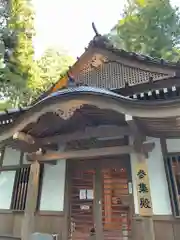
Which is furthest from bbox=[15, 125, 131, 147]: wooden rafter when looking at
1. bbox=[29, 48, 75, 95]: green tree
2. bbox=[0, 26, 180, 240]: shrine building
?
bbox=[29, 48, 75, 95]: green tree

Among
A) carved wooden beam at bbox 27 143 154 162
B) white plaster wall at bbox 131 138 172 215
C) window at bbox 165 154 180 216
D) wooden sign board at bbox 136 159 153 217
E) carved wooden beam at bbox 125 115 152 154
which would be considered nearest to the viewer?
wooden sign board at bbox 136 159 153 217

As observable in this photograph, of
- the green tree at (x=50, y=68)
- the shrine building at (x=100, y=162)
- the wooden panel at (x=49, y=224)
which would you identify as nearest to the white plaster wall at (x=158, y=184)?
the shrine building at (x=100, y=162)

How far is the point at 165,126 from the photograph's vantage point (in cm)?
428

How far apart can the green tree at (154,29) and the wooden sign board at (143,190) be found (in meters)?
8.63

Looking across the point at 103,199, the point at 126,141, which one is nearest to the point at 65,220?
the point at 103,199

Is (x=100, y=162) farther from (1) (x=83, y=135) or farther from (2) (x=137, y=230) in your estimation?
(2) (x=137, y=230)

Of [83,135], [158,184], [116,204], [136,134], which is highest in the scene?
[83,135]

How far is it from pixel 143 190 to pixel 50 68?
15.3 m

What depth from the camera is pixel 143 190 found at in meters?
3.89

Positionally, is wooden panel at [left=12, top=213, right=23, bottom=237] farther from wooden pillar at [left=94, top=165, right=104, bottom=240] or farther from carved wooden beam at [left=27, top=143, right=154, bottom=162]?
wooden pillar at [left=94, top=165, right=104, bottom=240]

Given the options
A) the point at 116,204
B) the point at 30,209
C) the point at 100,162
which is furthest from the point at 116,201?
the point at 30,209

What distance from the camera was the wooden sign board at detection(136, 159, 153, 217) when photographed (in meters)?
3.77

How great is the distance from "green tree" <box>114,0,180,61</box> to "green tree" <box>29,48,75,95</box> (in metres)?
5.29

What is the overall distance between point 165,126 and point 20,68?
11118 millimetres
